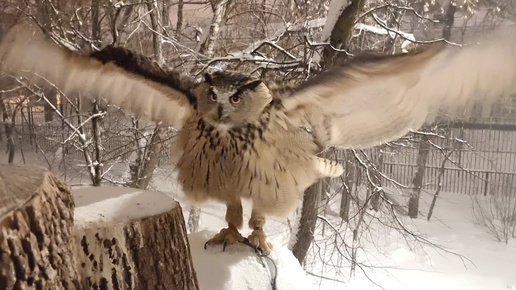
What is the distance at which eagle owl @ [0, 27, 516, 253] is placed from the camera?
28.8 inches

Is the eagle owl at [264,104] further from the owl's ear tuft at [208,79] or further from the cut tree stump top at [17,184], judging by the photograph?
the cut tree stump top at [17,184]

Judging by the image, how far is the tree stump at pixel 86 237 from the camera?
45cm

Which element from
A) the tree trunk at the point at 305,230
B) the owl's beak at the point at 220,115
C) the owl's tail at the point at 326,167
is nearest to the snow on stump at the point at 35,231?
the owl's beak at the point at 220,115

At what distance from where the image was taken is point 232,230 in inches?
37.8

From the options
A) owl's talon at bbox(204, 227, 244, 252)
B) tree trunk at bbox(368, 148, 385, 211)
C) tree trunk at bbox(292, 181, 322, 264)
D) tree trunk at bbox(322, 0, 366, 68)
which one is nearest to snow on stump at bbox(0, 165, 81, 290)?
owl's talon at bbox(204, 227, 244, 252)

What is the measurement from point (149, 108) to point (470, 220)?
5.93 feet

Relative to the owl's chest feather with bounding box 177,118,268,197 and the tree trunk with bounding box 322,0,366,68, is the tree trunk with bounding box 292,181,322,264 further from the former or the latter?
the owl's chest feather with bounding box 177,118,268,197

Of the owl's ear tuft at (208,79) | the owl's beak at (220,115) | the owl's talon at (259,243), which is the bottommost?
the owl's talon at (259,243)

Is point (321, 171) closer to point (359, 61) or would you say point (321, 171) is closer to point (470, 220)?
point (359, 61)

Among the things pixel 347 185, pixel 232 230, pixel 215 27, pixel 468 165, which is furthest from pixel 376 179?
pixel 232 230

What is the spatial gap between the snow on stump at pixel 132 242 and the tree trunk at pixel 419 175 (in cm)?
166

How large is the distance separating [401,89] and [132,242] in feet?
1.45

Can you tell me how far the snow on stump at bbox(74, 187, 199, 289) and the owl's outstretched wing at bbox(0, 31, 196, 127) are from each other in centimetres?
25

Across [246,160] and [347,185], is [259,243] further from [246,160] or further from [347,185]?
[347,185]
